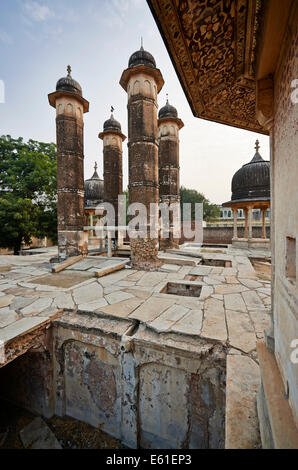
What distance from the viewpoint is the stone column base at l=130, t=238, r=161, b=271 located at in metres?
6.19

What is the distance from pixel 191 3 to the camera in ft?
3.75

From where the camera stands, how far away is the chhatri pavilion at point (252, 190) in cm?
1155

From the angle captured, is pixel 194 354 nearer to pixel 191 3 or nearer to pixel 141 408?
pixel 141 408

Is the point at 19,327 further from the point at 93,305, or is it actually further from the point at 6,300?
the point at 6,300

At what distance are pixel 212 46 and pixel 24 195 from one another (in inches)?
500

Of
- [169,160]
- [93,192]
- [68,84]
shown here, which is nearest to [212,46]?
[68,84]

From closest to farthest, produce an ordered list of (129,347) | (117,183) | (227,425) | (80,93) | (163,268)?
(227,425), (129,347), (163,268), (80,93), (117,183)

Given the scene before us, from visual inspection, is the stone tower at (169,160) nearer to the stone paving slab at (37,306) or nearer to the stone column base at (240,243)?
the stone column base at (240,243)

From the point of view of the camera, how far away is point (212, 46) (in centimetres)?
144

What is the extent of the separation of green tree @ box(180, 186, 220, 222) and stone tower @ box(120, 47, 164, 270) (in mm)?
20683

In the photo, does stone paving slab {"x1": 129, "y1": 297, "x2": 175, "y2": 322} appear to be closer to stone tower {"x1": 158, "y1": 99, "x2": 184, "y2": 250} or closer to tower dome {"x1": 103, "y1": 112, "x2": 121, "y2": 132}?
stone tower {"x1": 158, "y1": 99, "x2": 184, "y2": 250}
